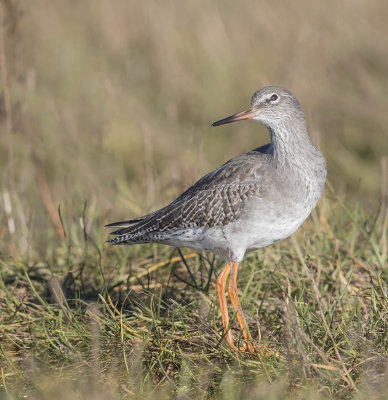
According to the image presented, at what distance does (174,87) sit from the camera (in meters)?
11.6

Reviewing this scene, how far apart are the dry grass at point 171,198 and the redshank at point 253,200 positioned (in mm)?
316

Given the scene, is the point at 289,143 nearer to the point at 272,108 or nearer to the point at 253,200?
the point at 272,108

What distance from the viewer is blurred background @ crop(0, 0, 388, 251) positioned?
8.98m

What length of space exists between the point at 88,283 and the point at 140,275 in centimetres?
46

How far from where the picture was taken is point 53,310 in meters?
5.64

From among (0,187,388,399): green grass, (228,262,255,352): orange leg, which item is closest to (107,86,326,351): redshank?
(228,262,255,352): orange leg

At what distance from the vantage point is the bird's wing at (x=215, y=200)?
17.7 ft

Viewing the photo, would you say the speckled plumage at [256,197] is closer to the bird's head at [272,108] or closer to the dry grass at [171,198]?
the bird's head at [272,108]

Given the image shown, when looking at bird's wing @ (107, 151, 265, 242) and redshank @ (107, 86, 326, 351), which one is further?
bird's wing @ (107, 151, 265, 242)

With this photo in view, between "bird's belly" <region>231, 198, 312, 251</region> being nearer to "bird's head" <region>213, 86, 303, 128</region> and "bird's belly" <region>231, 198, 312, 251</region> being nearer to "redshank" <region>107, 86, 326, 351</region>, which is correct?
"redshank" <region>107, 86, 326, 351</region>

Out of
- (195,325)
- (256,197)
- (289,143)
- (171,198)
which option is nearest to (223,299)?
(195,325)

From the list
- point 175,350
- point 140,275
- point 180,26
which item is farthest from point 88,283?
point 180,26

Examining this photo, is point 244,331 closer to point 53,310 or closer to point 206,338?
point 206,338

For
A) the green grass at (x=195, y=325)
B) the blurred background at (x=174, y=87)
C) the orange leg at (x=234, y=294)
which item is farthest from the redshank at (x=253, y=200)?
the blurred background at (x=174, y=87)
